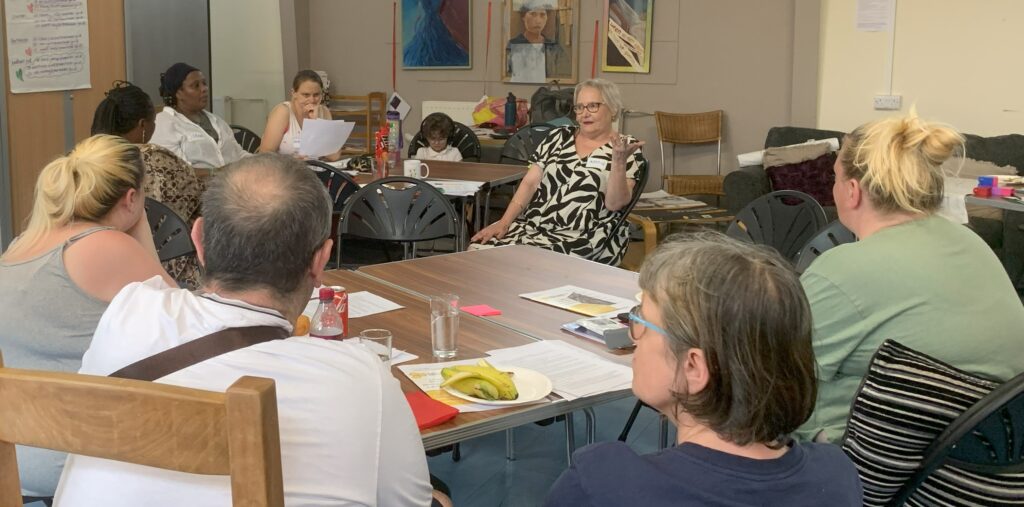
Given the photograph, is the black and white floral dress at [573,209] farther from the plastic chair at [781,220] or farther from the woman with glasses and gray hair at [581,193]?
the plastic chair at [781,220]

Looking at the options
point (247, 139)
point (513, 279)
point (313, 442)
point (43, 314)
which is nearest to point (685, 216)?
point (247, 139)

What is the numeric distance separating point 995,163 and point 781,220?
10.7 ft

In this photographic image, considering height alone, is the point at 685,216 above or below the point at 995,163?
below

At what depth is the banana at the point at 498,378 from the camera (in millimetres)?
2100

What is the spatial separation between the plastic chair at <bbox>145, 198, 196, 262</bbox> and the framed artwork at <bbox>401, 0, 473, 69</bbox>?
563cm

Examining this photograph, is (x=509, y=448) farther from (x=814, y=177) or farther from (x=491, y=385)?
(x=814, y=177)

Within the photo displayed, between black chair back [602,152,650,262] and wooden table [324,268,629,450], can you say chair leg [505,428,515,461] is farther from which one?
black chair back [602,152,650,262]

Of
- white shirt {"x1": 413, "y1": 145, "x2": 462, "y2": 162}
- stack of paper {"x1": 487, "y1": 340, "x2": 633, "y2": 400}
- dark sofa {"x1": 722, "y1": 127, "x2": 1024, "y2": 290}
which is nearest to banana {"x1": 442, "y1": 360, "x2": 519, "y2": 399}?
stack of paper {"x1": 487, "y1": 340, "x2": 633, "y2": 400}

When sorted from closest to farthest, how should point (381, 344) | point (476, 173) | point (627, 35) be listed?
point (381, 344) < point (476, 173) < point (627, 35)

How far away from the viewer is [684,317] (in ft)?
4.56

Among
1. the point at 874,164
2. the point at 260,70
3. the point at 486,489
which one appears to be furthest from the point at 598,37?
the point at 874,164

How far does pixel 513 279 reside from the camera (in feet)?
10.4

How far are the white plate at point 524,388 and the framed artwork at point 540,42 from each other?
622cm

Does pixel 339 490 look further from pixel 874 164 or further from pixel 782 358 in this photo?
pixel 874 164
